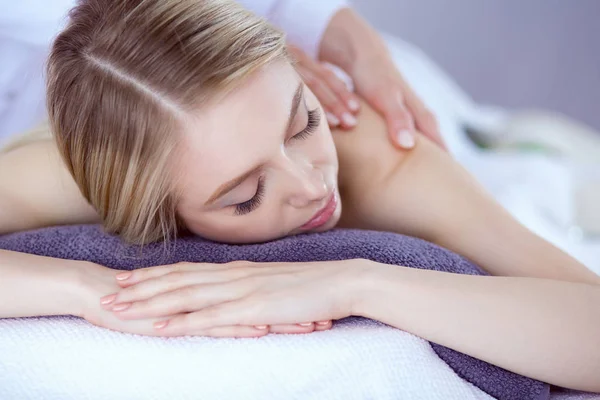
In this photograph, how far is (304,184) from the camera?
1039 millimetres

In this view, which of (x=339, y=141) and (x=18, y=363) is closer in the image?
(x=18, y=363)

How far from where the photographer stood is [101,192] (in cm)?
108

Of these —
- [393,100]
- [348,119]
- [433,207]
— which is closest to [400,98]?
A: [393,100]

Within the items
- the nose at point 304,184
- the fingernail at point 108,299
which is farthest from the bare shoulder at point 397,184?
the fingernail at point 108,299

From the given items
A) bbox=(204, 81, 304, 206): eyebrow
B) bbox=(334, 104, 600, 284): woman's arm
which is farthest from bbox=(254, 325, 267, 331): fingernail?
bbox=(334, 104, 600, 284): woman's arm

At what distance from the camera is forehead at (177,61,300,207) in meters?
0.98

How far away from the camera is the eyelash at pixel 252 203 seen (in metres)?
1.04

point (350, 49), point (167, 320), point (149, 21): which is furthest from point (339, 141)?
point (167, 320)

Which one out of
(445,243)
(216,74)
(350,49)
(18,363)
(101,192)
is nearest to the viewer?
(18,363)

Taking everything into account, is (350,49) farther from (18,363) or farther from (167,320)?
(18,363)

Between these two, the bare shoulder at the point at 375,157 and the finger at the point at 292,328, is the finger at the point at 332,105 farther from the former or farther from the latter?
the finger at the point at 292,328

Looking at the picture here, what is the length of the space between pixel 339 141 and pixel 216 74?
1.30ft

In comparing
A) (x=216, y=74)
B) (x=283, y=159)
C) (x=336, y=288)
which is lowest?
(x=336, y=288)

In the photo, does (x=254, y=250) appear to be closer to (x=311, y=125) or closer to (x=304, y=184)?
(x=304, y=184)
